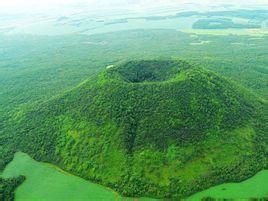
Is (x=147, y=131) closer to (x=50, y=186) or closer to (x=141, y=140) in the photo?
(x=141, y=140)

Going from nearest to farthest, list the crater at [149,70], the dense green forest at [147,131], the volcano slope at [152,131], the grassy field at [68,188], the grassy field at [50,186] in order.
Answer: the grassy field at [68,188]
the grassy field at [50,186]
the volcano slope at [152,131]
the dense green forest at [147,131]
the crater at [149,70]

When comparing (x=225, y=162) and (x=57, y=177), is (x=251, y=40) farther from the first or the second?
(x=57, y=177)

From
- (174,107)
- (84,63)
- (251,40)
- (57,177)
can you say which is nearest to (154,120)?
(174,107)

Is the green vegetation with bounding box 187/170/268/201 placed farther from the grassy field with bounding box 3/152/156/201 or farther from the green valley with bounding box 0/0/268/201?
the grassy field with bounding box 3/152/156/201

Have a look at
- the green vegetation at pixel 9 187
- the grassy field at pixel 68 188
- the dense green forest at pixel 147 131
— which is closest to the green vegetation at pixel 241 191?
the grassy field at pixel 68 188

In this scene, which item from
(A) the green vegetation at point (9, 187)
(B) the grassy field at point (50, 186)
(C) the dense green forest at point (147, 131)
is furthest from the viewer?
(C) the dense green forest at point (147, 131)

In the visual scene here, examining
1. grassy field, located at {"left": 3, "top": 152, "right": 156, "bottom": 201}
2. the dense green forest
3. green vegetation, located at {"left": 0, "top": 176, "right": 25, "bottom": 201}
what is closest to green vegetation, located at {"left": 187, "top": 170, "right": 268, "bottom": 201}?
the dense green forest

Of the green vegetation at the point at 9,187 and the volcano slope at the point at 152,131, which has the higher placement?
the volcano slope at the point at 152,131

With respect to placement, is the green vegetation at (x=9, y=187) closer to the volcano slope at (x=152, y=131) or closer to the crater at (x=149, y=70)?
the volcano slope at (x=152, y=131)
